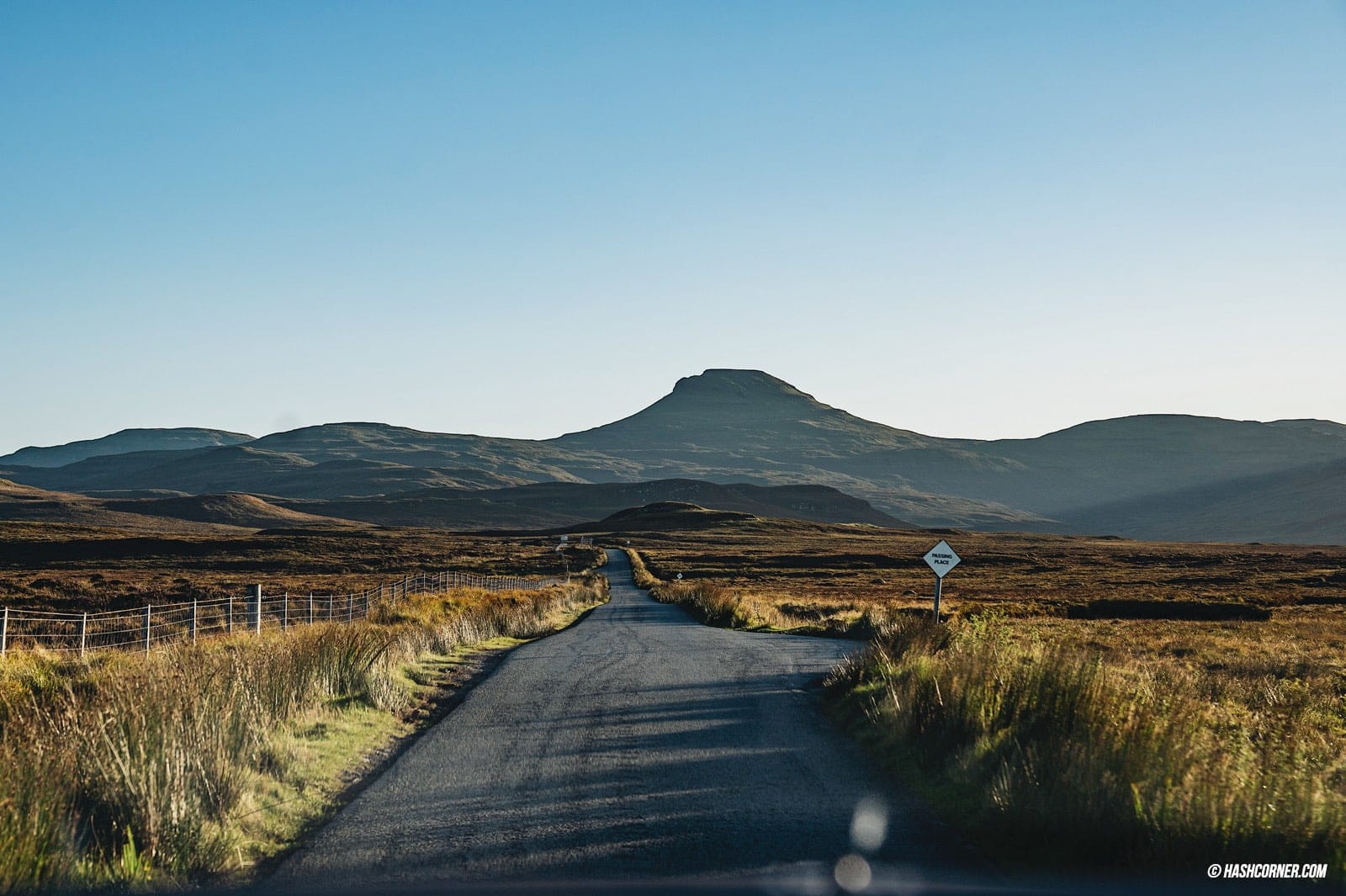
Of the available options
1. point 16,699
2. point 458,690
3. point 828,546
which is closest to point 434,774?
point 16,699

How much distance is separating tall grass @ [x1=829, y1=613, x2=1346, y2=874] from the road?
57 centimetres

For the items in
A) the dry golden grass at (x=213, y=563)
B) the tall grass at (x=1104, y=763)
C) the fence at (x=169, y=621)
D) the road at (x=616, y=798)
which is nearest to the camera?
the tall grass at (x=1104, y=763)

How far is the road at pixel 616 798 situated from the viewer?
6895mm

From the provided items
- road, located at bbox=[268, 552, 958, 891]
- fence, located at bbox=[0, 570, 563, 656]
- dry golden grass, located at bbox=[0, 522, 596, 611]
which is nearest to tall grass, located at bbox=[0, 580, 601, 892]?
road, located at bbox=[268, 552, 958, 891]

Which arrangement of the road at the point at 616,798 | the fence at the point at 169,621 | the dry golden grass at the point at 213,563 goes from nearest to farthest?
the road at the point at 616,798 < the fence at the point at 169,621 < the dry golden grass at the point at 213,563

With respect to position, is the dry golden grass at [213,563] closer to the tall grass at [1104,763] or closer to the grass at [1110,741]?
the grass at [1110,741]

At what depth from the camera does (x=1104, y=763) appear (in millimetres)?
7625

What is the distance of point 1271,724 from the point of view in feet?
32.4

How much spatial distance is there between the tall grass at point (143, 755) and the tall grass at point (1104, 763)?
5.47 meters

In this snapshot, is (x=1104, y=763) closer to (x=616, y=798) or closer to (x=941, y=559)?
(x=616, y=798)

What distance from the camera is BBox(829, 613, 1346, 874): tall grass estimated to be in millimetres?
6691

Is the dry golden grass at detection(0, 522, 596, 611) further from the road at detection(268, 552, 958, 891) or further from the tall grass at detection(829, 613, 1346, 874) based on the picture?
the tall grass at detection(829, 613, 1346, 874)

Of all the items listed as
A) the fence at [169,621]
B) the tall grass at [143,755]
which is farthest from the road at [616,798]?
the fence at [169,621]

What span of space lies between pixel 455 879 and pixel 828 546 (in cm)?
13495
